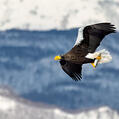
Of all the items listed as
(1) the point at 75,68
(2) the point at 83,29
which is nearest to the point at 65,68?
(1) the point at 75,68

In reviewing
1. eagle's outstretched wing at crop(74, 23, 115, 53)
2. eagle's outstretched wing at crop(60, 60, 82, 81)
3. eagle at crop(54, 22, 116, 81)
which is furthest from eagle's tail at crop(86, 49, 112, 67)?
eagle's outstretched wing at crop(60, 60, 82, 81)

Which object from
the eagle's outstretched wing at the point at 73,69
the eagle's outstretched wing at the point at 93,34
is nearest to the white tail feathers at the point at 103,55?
the eagle's outstretched wing at the point at 93,34

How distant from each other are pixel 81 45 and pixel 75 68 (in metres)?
2.20

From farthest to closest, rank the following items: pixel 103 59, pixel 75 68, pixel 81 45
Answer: pixel 75 68 < pixel 81 45 < pixel 103 59

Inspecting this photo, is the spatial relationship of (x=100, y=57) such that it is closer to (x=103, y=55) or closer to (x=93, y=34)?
(x=103, y=55)

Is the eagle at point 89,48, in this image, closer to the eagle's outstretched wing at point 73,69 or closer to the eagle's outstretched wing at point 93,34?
the eagle's outstretched wing at point 93,34

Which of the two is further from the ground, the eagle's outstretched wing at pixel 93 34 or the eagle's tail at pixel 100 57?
the eagle's outstretched wing at pixel 93 34

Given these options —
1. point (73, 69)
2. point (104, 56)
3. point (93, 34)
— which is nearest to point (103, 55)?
point (104, 56)

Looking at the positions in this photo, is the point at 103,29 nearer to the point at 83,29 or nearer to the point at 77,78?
the point at 83,29

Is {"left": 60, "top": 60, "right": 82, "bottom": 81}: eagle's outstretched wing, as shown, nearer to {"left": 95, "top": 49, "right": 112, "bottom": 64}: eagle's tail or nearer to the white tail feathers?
the white tail feathers

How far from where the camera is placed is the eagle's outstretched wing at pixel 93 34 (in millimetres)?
25297

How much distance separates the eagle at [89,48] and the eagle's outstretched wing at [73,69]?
0.23 m

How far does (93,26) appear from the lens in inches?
1024

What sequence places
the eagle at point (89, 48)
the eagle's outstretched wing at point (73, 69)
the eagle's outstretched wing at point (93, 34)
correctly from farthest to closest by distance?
the eagle's outstretched wing at point (73, 69) → the eagle's outstretched wing at point (93, 34) → the eagle at point (89, 48)
